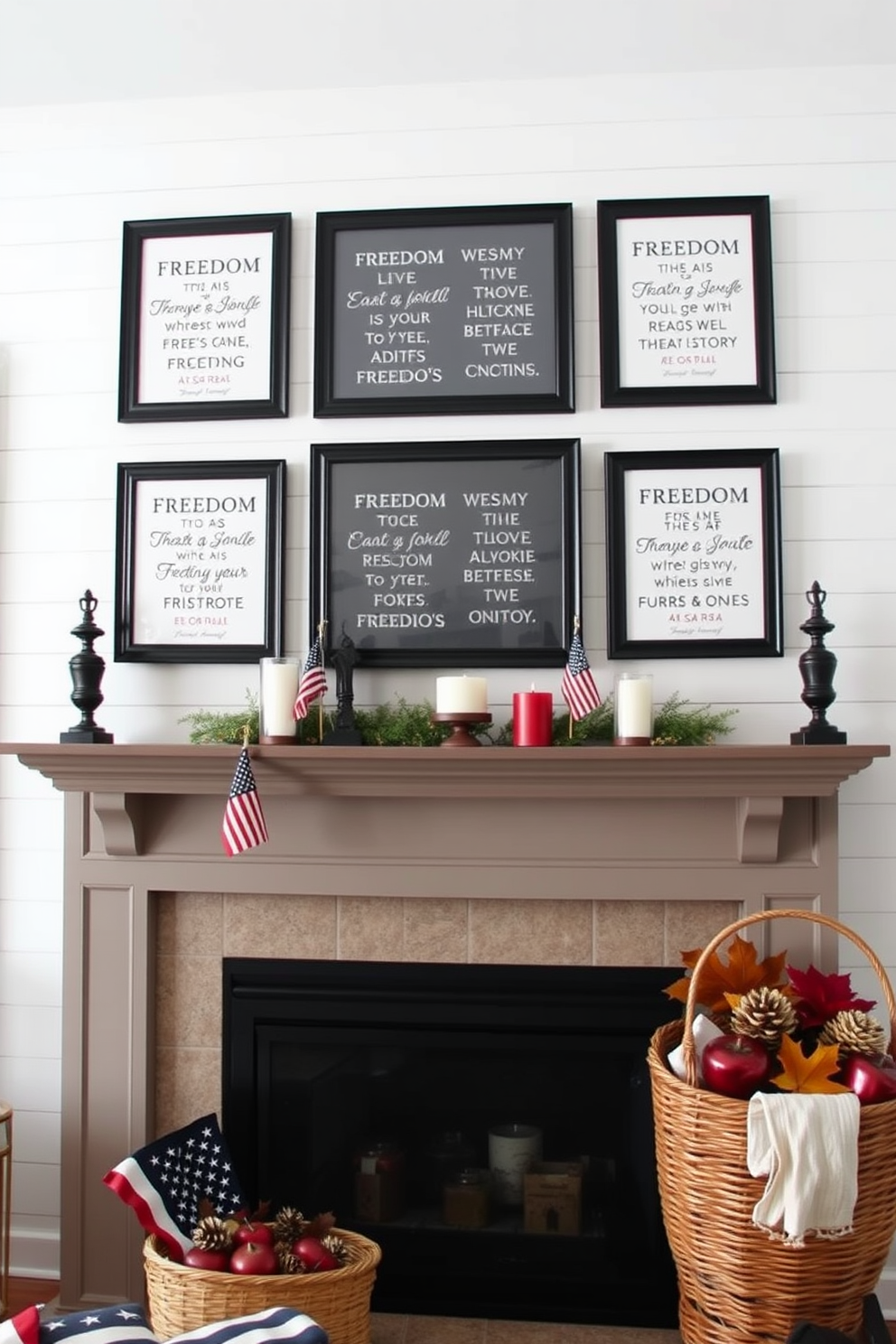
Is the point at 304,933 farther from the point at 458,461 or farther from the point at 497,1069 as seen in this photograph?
the point at 458,461

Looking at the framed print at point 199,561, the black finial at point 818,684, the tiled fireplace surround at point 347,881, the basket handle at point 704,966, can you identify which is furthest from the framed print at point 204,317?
the basket handle at point 704,966

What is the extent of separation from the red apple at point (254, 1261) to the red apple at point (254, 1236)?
0.5 inches

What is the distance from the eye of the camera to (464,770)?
2389 millimetres

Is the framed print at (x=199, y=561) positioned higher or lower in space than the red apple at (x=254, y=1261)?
higher

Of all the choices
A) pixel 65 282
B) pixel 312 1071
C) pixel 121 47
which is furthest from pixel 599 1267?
pixel 121 47

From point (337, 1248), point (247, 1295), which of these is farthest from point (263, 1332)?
point (337, 1248)

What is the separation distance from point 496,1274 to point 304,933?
33.3 inches

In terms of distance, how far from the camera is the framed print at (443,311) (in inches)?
105

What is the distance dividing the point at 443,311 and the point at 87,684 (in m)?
1.17

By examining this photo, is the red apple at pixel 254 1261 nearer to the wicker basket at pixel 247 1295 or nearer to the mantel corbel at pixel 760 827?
the wicker basket at pixel 247 1295

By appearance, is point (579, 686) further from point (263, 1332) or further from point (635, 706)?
point (263, 1332)

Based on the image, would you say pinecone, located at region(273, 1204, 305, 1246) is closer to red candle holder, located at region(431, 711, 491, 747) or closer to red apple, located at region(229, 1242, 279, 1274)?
red apple, located at region(229, 1242, 279, 1274)

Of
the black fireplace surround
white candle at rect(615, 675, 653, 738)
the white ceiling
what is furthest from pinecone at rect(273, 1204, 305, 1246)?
the white ceiling

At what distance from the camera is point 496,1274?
2.54m
